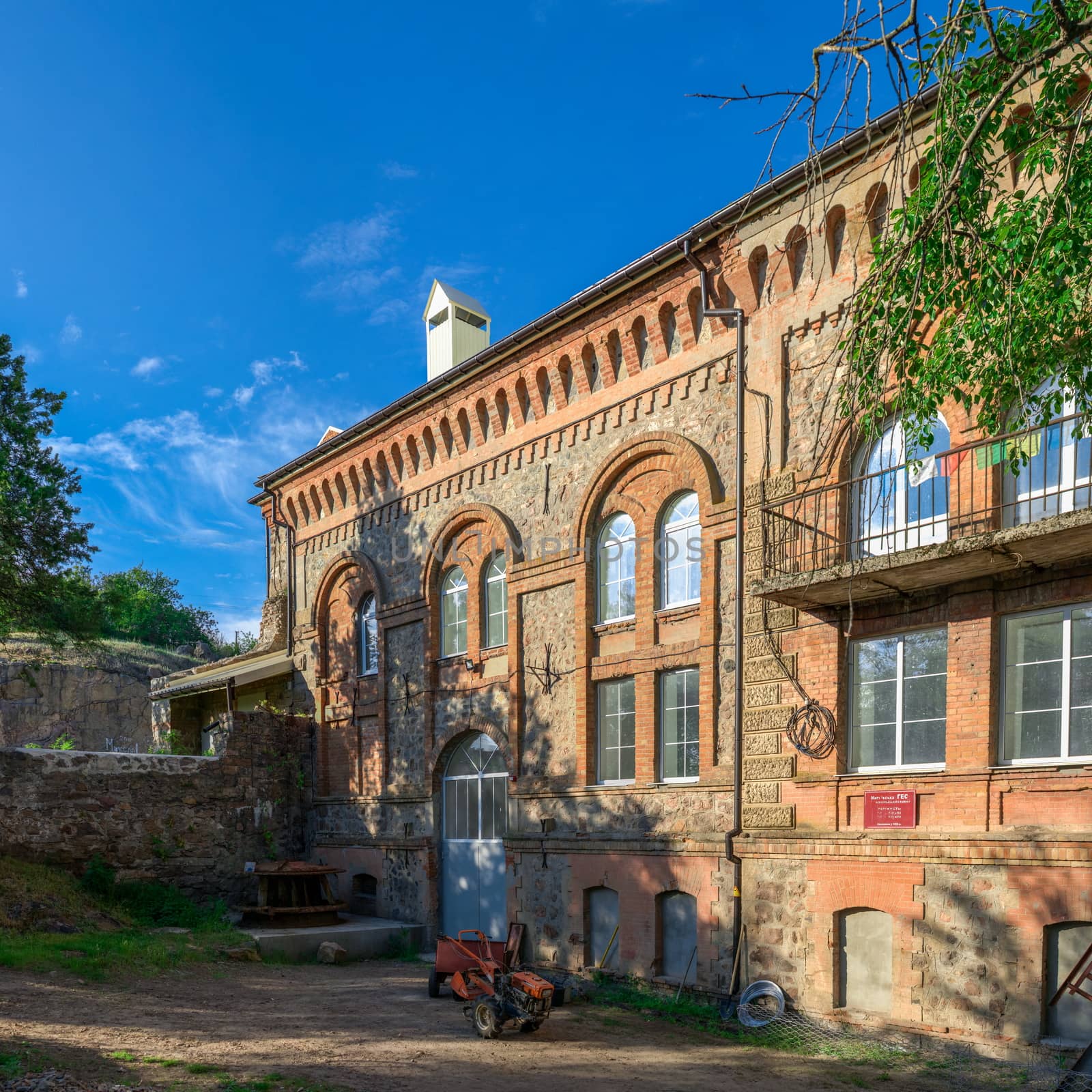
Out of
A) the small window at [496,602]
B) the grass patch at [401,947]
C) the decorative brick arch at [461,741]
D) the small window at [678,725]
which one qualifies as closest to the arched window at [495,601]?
the small window at [496,602]

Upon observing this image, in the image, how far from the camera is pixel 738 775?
43.2 feet

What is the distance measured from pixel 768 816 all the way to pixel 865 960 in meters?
1.97

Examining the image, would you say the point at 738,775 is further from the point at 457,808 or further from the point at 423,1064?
the point at 457,808

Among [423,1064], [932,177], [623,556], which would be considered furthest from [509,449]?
[932,177]

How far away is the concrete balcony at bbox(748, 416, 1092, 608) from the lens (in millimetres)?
9953

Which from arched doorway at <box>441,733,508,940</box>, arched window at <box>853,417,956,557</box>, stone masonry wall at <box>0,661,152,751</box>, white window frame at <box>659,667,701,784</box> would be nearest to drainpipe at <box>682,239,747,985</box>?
white window frame at <box>659,667,701,784</box>

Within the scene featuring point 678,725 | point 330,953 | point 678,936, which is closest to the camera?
point 678,936

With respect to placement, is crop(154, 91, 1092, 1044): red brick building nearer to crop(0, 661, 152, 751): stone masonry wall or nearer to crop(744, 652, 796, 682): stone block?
crop(744, 652, 796, 682): stone block

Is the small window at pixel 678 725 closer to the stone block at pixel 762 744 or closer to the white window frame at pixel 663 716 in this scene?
the white window frame at pixel 663 716

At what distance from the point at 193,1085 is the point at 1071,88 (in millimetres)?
10396

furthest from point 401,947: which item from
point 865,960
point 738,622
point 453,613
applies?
point 865,960

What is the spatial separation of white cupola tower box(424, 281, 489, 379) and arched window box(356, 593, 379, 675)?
5.26 metres

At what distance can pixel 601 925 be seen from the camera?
50.0 ft

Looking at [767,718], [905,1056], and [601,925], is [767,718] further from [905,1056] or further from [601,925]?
[601,925]
